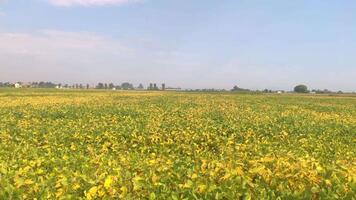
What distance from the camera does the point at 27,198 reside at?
520 cm

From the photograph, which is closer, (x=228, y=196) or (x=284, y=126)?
(x=228, y=196)

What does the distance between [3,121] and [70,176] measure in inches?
531

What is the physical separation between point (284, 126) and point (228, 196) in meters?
13.0

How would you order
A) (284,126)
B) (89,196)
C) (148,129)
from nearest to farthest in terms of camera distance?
(89,196), (148,129), (284,126)

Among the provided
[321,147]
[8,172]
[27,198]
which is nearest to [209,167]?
[27,198]

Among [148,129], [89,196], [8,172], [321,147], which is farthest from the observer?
[148,129]

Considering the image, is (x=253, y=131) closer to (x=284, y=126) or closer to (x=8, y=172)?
(x=284, y=126)

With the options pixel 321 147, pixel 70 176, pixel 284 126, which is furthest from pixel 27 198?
pixel 284 126

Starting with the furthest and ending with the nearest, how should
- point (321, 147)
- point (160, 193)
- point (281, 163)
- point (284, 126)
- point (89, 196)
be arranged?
point (284, 126)
point (321, 147)
point (281, 163)
point (160, 193)
point (89, 196)

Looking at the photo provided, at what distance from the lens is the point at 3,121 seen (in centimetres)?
1809

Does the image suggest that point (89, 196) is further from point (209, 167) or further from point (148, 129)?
point (148, 129)

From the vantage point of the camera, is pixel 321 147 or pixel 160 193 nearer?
pixel 160 193

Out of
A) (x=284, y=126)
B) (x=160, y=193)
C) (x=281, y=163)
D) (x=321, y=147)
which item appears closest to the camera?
(x=160, y=193)

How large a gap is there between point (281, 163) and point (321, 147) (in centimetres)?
572
